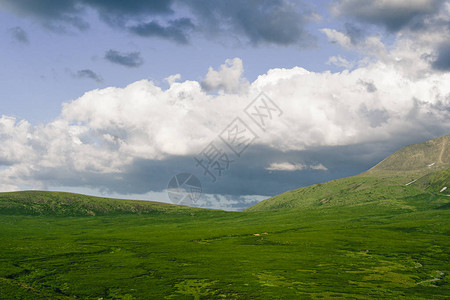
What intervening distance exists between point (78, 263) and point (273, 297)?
2168 inches

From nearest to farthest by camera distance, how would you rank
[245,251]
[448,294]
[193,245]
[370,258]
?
[448,294], [370,258], [245,251], [193,245]

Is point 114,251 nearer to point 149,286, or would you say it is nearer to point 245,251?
point 245,251

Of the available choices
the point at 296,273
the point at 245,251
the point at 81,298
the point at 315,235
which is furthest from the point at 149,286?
the point at 315,235

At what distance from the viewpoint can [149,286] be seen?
65.5 meters

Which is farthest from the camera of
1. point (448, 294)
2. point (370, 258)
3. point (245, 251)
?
point (245, 251)

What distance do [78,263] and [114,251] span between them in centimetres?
2279

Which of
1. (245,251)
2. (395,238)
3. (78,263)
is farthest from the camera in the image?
(395,238)

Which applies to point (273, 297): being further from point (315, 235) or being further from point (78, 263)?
point (315, 235)

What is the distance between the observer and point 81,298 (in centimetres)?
5881

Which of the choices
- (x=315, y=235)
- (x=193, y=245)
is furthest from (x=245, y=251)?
(x=315, y=235)

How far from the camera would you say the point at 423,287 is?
6662 centimetres

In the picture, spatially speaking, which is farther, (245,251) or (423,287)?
(245,251)

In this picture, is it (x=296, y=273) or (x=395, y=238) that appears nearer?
(x=296, y=273)

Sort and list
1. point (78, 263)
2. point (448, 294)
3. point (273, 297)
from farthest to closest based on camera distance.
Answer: point (78, 263)
point (448, 294)
point (273, 297)
